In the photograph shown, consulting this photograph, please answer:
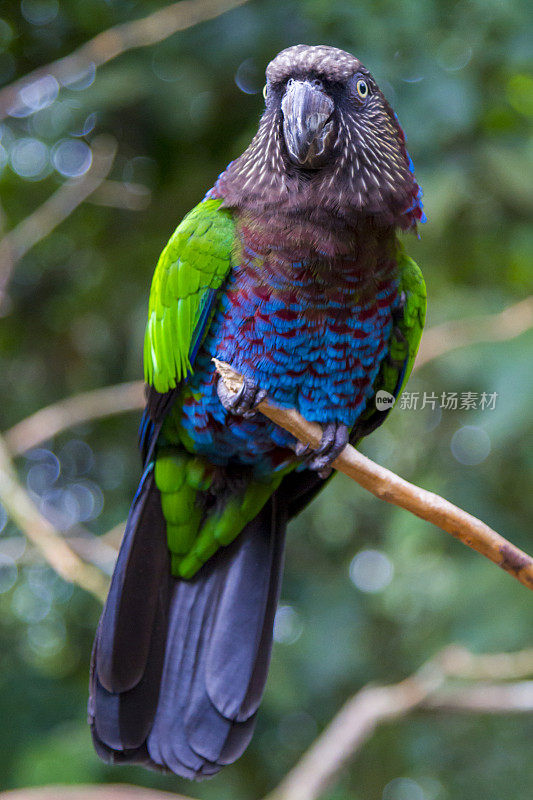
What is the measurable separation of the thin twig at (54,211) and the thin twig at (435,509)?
2036 mm

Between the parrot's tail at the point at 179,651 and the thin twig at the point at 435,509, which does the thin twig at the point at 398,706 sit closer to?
the parrot's tail at the point at 179,651

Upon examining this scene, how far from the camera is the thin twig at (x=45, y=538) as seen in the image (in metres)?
3.01

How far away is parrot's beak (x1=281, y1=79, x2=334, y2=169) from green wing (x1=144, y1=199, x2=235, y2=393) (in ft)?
1.08

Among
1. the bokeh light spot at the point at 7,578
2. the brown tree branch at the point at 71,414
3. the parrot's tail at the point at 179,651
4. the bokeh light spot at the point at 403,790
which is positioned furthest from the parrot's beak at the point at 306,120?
the bokeh light spot at the point at 403,790

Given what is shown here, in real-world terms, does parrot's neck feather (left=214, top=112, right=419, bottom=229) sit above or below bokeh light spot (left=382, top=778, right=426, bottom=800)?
above

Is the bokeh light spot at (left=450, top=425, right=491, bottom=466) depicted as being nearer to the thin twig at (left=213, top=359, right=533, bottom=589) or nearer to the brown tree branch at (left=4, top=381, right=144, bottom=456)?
the brown tree branch at (left=4, top=381, right=144, bottom=456)

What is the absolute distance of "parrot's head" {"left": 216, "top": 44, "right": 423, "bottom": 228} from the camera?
205 cm

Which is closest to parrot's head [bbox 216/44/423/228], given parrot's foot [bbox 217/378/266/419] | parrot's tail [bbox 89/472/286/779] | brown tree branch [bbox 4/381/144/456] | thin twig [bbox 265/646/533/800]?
parrot's foot [bbox 217/378/266/419]

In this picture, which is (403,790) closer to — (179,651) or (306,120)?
(179,651)

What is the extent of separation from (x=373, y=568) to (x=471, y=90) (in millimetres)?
2686

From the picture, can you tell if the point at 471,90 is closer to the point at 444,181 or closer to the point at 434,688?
the point at 444,181

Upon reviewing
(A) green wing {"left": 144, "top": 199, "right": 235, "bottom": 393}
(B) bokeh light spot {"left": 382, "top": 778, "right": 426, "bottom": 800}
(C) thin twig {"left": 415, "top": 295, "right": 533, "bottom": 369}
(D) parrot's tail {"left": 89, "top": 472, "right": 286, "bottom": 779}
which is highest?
(C) thin twig {"left": 415, "top": 295, "right": 533, "bottom": 369}

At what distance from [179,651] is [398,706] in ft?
3.76

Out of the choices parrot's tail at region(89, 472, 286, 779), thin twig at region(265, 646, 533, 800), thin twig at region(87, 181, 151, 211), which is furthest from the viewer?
thin twig at region(87, 181, 151, 211)
